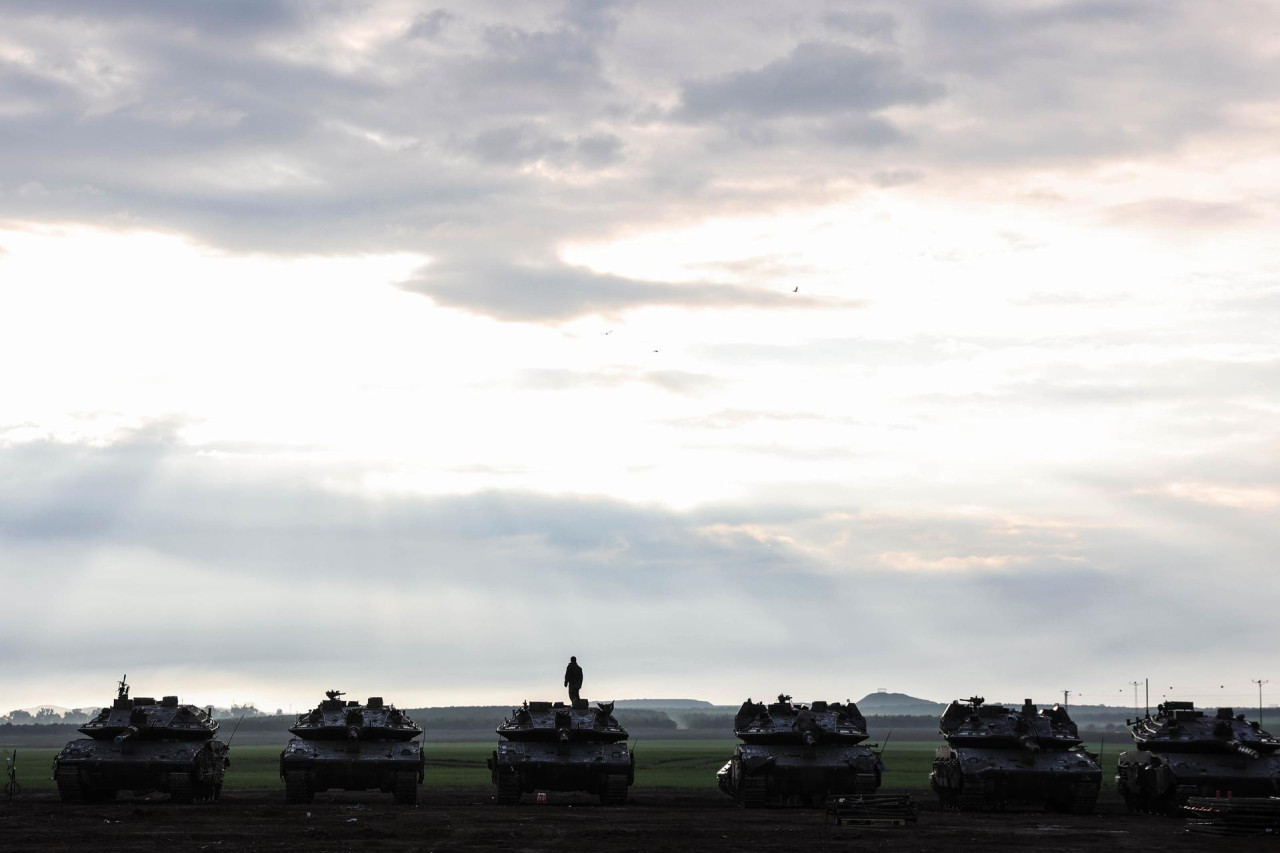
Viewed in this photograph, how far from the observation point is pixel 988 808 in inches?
1839

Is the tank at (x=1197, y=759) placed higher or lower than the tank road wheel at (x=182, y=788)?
higher

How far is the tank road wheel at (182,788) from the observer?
47719 mm

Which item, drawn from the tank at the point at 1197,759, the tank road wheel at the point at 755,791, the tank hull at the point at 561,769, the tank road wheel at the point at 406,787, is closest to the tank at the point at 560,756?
the tank hull at the point at 561,769

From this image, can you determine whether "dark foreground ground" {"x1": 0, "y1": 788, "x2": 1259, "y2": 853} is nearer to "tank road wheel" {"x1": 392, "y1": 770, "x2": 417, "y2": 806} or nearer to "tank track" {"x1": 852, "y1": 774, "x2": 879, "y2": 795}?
"tank road wheel" {"x1": 392, "y1": 770, "x2": 417, "y2": 806}

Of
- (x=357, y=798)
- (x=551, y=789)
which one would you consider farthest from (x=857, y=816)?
(x=357, y=798)

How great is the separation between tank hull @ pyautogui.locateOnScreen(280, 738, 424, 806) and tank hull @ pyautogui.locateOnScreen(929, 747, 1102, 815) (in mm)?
15759

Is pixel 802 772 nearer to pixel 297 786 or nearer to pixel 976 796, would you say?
pixel 976 796

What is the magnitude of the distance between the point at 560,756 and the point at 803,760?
7.09m

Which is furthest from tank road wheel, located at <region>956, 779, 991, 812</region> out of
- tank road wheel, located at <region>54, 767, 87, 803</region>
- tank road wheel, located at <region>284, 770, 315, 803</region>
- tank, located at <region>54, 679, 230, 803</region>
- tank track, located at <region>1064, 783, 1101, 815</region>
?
tank road wheel, located at <region>54, 767, 87, 803</region>

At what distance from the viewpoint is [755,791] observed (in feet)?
157

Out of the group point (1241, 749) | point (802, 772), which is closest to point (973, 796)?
point (802, 772)

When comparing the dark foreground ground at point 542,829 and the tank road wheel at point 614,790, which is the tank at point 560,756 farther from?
the dark foreground ground at point 542,829

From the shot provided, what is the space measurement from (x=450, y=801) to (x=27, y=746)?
138 metres

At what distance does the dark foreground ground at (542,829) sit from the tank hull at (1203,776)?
1.22 m
